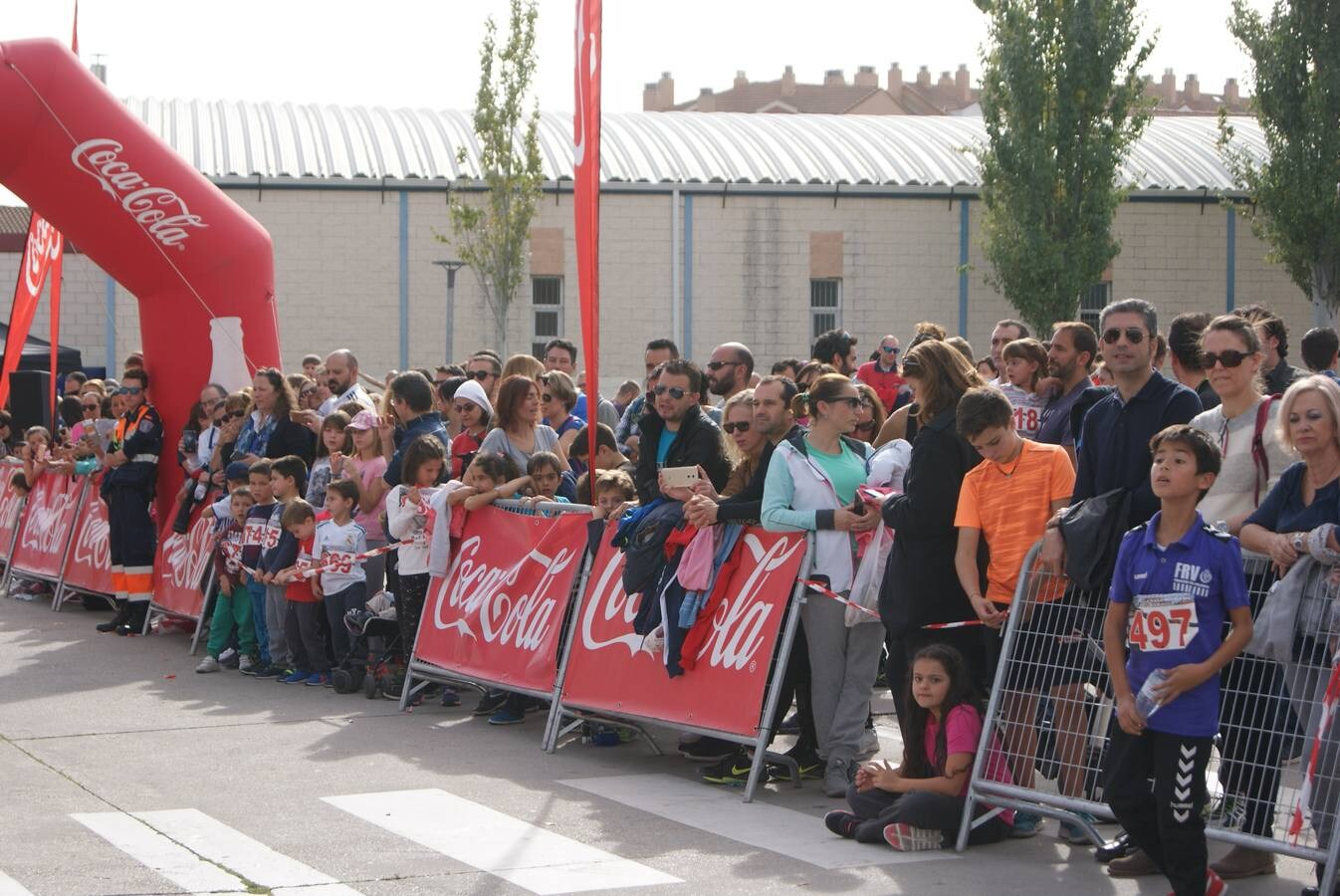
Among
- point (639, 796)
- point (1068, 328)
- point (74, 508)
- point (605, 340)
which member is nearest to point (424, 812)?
point (639, 796)

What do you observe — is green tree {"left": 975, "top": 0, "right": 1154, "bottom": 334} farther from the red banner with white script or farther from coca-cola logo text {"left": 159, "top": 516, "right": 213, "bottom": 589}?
coca-cola logo text {"left": 159, "top": 516, "right": 213, "bottom": 589}

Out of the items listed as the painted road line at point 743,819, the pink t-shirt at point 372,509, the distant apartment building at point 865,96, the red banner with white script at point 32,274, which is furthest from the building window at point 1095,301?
the distant apartment building at point 865,96

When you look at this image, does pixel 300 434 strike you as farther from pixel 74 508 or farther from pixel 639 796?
pixel 639 796

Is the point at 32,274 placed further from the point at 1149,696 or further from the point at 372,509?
the point at 1149,696

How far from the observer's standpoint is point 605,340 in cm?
3102

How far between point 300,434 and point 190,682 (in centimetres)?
215

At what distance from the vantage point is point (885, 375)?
1466cm

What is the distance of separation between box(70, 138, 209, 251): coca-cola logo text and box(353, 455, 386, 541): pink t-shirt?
3.65 m

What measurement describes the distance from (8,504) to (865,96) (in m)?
61.1

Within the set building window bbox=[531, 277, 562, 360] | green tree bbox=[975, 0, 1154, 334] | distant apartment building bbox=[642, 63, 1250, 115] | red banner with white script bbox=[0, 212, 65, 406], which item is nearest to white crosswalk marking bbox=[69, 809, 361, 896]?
red banner with white script bbox=[0, 212, 65, 406]

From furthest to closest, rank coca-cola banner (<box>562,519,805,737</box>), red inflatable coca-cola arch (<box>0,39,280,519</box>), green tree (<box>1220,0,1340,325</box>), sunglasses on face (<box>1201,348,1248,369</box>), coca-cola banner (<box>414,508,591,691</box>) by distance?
green tree (<box>1220,0,1340,325</box>)
red inflatable coca-cola arch (<box>0,39,280,519</box>)
coca-cola banner (<box>414,508,591,691</box>)
coca-cola banner (<box>562,519,805,737</box>)
sunglasses on face (<box>1201,348,1248,369</box>)

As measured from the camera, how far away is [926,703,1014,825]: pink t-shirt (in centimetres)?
642

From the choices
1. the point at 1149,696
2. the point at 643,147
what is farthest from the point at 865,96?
the point at 1149,696

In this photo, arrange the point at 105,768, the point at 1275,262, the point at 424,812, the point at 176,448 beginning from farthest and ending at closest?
1. the point at 1275,262
2. the point at 176,448
3. the point at 105,768
4. the point at 424,812
